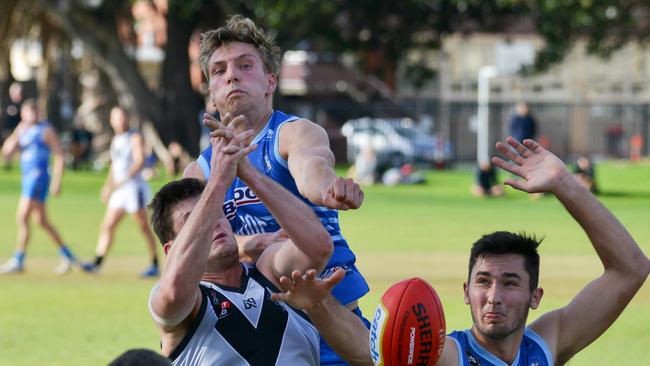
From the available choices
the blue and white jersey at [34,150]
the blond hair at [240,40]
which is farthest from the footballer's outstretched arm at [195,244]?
the blue and white jersey at [34,150]

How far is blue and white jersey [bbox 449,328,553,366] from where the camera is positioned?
216 inches

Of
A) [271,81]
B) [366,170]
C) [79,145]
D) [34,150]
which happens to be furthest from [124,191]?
[79,145]

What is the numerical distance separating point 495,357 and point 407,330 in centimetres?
78

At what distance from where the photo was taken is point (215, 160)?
16.3 ft

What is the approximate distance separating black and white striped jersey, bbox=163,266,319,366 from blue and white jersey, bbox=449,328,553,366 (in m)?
0.64

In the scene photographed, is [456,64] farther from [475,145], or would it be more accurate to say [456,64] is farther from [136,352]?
[136,352]

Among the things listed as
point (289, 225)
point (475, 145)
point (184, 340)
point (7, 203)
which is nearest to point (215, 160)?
point (289, 225)

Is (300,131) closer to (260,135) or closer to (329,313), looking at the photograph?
(260,135)

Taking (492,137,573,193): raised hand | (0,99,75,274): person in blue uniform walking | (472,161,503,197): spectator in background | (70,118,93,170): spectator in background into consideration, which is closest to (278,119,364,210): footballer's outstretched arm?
(492,137,573,193): raised hand

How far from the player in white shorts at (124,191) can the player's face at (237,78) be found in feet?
32.9

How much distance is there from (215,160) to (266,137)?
2.95 ft

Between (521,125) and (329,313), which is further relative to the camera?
(521,125)

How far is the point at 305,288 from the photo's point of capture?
201 inches

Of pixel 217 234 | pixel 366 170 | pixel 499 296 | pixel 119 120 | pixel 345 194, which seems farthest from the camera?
pixel 366 170
